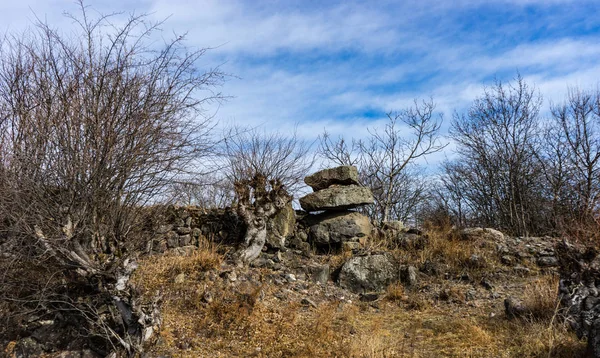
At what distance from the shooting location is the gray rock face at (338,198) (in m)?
9.48

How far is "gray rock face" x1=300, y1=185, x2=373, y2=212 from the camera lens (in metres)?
9.48

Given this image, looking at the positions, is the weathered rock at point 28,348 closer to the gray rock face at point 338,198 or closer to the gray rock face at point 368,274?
the gray rock face at point 368,274

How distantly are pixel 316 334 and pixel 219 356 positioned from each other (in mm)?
1219

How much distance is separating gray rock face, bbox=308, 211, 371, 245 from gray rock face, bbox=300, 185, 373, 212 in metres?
0.27

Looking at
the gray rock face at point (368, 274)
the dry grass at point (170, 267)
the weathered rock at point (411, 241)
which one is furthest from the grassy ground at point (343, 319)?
the weathered rock at point (411, 241)

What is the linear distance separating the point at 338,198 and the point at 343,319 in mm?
3656

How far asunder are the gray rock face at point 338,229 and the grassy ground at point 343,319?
188cm

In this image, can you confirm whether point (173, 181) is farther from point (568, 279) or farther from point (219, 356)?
point (568, 279)

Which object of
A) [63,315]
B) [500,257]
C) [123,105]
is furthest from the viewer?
[500,257]

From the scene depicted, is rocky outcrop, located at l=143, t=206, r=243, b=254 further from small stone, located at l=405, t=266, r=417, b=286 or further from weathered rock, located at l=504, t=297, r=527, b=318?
weathered rock, located at l=504, t=297, r=527, b=318

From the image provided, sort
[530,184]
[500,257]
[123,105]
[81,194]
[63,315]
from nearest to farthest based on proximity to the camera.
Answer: [81,194] → [123,105] → [63,315] → [500,257] → [530,184]

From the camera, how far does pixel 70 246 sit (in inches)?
177

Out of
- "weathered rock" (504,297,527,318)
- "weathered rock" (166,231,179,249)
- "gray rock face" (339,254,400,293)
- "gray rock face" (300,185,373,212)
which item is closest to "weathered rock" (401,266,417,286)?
"gray rock face" (339,254,400,293)

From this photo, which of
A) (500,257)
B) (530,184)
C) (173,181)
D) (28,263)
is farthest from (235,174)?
(530,184)
